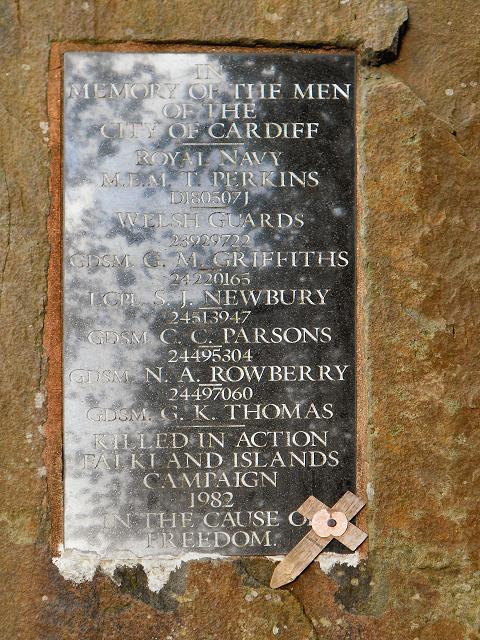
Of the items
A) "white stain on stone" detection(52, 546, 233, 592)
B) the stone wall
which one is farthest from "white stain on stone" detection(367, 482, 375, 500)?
"white stain on stone" detection(52, 546, 233, 592)

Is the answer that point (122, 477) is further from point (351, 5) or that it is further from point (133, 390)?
point (351, 5)

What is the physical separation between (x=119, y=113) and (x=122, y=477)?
62.4 inches

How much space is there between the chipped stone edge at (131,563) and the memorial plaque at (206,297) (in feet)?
0.13

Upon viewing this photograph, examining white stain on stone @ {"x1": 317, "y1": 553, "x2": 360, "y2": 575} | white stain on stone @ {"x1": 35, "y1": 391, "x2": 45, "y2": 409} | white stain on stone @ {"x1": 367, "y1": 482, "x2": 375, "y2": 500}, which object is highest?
white stain on stone @ {"x1": 35, "y1": 391, "x2": 45, "y2": 409}

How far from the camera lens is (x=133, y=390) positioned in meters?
3.02

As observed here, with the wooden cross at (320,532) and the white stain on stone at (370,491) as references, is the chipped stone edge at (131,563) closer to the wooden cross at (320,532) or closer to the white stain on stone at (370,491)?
the wooden cross at (320,532)

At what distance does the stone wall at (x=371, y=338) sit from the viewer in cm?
295

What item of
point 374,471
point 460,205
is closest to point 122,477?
point 374,471

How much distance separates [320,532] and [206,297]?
1130mm

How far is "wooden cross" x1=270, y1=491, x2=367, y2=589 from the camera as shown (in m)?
2.98

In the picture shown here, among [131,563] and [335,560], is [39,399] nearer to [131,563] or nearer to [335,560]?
[131,563]

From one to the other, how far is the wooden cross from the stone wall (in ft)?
0.19

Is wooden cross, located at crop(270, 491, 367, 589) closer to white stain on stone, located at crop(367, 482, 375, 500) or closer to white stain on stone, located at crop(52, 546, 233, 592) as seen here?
white stain on stone, located at crop(367, 482, 375, 500)

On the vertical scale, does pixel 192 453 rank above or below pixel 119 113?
below
